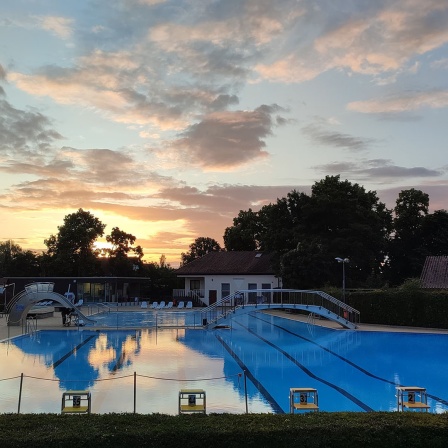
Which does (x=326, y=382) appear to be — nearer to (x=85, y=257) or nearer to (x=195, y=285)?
(x=195, y=285)

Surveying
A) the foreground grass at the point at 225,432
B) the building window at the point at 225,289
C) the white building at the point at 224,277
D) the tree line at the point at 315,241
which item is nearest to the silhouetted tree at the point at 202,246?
the tree line at the point at 315,241

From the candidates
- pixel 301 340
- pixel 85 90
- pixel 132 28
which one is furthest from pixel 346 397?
pixel 85 90

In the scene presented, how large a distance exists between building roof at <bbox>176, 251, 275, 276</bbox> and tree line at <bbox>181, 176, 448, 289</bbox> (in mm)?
4642

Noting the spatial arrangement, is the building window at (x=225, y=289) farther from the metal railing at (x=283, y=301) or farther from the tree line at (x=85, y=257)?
the metal railing at (x=283, y=301)

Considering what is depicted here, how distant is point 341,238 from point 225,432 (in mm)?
34083

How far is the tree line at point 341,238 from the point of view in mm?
38625

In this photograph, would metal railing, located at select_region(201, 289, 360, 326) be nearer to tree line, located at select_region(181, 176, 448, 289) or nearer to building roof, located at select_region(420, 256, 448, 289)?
tree line, located at select_region(181, 176, 448, 289)

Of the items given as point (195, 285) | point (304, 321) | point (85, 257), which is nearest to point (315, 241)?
point (304, 321)

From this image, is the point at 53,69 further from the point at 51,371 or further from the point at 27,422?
the point at 27,422

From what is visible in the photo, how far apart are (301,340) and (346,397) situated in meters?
11.8

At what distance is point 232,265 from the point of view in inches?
1967

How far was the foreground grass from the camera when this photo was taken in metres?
6.84

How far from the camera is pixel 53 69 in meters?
19.7

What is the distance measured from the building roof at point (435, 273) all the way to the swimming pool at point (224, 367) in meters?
9.90
